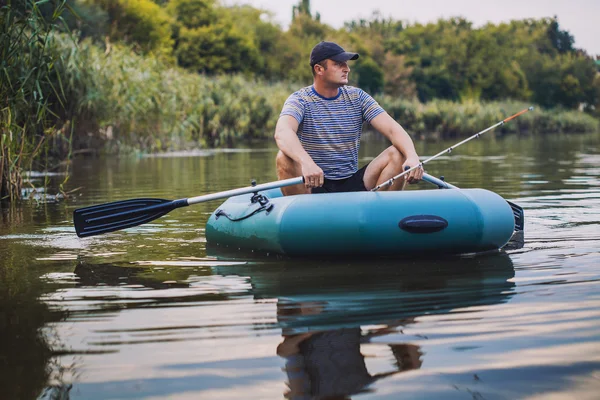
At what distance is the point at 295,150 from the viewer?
5172 millimetres

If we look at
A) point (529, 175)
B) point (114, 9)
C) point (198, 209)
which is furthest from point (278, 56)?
point (198, 209)

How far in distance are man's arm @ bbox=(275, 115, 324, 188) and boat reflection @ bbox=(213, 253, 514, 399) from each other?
1.49 feet

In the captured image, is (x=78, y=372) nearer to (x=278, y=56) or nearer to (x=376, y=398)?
(x=376, y=398)

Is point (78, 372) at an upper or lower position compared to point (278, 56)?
lower

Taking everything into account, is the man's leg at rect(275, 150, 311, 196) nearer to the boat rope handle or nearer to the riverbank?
the boat rope handle

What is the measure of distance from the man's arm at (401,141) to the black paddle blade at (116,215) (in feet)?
4.19

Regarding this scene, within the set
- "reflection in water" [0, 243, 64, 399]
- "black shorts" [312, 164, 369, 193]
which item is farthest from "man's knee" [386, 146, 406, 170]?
"reflection in water" [0, 243, 64, 399]

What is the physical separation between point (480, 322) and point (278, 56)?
52.8 metres

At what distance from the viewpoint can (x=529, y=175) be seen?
1208cm

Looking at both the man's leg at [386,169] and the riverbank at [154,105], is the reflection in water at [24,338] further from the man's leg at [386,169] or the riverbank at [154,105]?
the riverbank at [154,105]

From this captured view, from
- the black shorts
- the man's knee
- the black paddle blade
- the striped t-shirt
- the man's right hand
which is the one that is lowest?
the black paddle blade

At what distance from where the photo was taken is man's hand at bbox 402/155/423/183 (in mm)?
4996

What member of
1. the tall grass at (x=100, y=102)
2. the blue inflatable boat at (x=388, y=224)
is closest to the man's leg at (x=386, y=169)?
the blue inflatable boat at (x=388, y=224)

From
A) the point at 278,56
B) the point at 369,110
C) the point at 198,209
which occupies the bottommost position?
the point at 198,209
